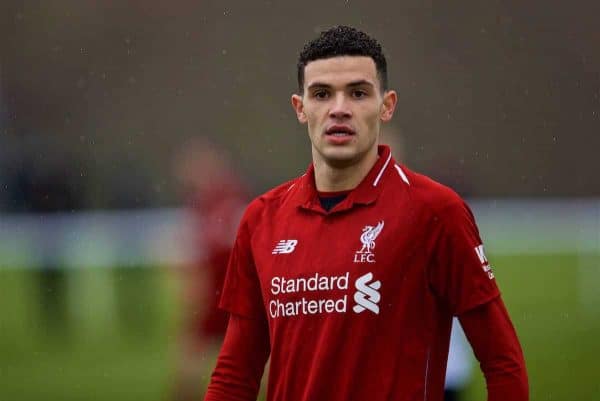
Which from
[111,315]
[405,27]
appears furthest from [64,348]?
[405,27]

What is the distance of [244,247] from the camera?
3.70 metres

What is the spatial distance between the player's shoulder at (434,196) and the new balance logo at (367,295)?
256 mm

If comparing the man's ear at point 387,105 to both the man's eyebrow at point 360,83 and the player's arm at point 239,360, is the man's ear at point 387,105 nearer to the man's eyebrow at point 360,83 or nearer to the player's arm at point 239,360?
the man's eyebrow at point 360,83

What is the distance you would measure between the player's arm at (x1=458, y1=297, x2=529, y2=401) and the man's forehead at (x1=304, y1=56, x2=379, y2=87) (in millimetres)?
747

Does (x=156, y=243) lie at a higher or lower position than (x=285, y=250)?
higher

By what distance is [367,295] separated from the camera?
3.36m

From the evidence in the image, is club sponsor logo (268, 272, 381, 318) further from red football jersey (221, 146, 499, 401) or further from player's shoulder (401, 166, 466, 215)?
player's shoulder (401, 166, 466, 215)

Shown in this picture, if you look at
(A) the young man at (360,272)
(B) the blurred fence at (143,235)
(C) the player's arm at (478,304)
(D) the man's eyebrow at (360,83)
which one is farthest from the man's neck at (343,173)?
(B) the blurred fence at (143,235)

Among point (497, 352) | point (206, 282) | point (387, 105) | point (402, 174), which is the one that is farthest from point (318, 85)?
point (206, 282)

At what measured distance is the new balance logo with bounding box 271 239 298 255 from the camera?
353cm

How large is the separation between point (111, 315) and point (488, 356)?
12.1 meters

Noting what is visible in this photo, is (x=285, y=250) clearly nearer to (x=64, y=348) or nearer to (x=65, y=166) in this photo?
(x=64, y=348)

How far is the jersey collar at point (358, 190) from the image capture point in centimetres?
351

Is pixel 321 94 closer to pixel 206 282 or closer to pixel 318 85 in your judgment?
pixel 318 85
